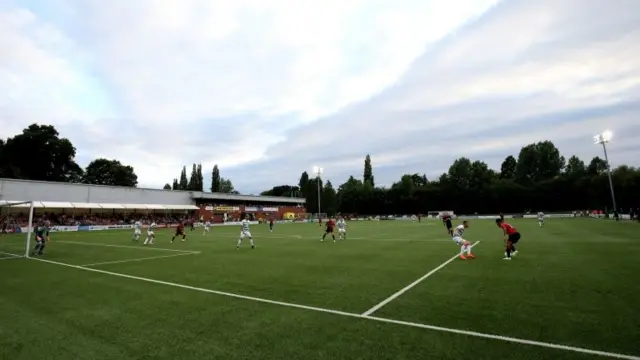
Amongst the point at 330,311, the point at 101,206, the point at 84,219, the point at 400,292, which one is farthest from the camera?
the point at 101,206

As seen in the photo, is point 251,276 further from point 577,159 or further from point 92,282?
point 577,159

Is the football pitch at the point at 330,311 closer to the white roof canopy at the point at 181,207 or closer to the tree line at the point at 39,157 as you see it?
the white roof canopy at the point at 181,207

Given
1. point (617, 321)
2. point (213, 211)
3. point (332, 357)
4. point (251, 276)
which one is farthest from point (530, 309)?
point (213, 211)

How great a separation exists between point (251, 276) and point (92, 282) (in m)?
5.13

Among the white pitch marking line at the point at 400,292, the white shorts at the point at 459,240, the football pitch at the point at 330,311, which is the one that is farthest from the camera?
the white shorts at the point at 459,240

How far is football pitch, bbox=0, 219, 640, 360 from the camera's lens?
17.3 ft

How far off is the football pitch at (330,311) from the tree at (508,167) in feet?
356

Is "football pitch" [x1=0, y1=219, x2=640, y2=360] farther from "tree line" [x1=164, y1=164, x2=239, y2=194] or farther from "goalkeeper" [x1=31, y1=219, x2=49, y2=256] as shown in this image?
"tree line" [x1=164, y1=164, x2=239, y2=194]

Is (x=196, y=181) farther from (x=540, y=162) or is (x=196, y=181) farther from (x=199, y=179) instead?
(x=540, y=162)

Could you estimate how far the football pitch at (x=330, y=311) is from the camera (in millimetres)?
5262

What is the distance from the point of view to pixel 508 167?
111250 mm

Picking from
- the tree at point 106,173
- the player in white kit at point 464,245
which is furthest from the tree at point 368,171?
the player in white kit at point 464,245

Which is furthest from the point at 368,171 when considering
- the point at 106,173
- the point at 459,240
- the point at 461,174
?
the point at 459,240

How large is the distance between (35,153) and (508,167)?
12947 cm
